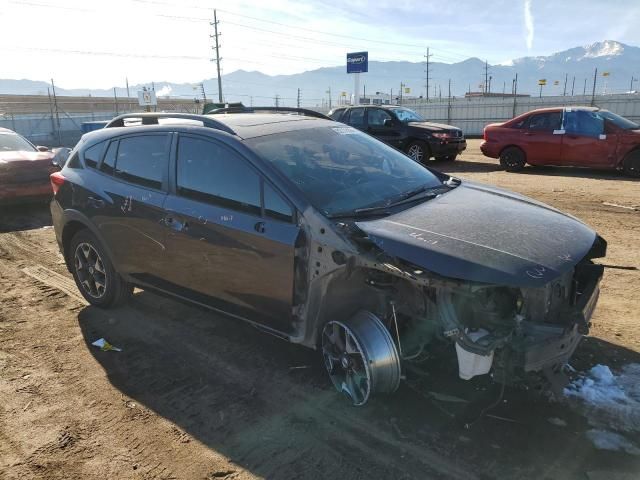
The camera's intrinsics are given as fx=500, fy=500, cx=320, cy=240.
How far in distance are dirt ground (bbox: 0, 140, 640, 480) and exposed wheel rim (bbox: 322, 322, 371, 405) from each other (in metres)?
0.11

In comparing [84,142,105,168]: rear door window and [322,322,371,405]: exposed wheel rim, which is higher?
[84,142,105,168]: rear door window

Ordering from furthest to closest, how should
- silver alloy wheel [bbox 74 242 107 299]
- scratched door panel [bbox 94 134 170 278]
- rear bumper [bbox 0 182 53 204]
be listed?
rear bumper [bbox 0 182 53 204] < silver alloy wheel [bbox 74 242 107 299] < scratched door panel [bbox 94 134 170 278]

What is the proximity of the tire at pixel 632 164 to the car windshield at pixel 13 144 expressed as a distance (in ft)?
42.2

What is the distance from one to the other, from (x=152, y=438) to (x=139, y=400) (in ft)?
1.50

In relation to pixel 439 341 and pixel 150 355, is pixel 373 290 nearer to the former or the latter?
pixel 439 341

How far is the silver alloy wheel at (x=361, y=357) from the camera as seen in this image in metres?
3.03

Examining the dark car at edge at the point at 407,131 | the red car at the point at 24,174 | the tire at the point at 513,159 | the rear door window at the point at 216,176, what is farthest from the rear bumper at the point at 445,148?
the rear door window at the point at 216,176

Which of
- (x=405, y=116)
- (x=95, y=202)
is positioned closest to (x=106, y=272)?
(x=95, y=202)

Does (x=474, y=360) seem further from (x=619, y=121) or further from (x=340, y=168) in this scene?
(x=619, y=121)

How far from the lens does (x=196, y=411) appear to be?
3246 millimetres

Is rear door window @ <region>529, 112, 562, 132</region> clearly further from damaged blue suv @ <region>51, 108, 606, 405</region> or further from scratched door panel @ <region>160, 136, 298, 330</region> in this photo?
scratched door panel @ <region>160, 136, 298, 330</region>

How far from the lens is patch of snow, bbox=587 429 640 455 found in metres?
2.75

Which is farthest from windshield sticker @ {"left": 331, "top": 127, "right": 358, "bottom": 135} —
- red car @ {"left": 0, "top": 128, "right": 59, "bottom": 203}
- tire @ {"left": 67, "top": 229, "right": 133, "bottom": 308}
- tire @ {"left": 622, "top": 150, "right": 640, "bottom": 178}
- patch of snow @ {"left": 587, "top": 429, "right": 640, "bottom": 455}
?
tire @ {"left": 622, "top": 150, "right": 640, "bottom": 178}

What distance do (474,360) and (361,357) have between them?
27.1 inches
